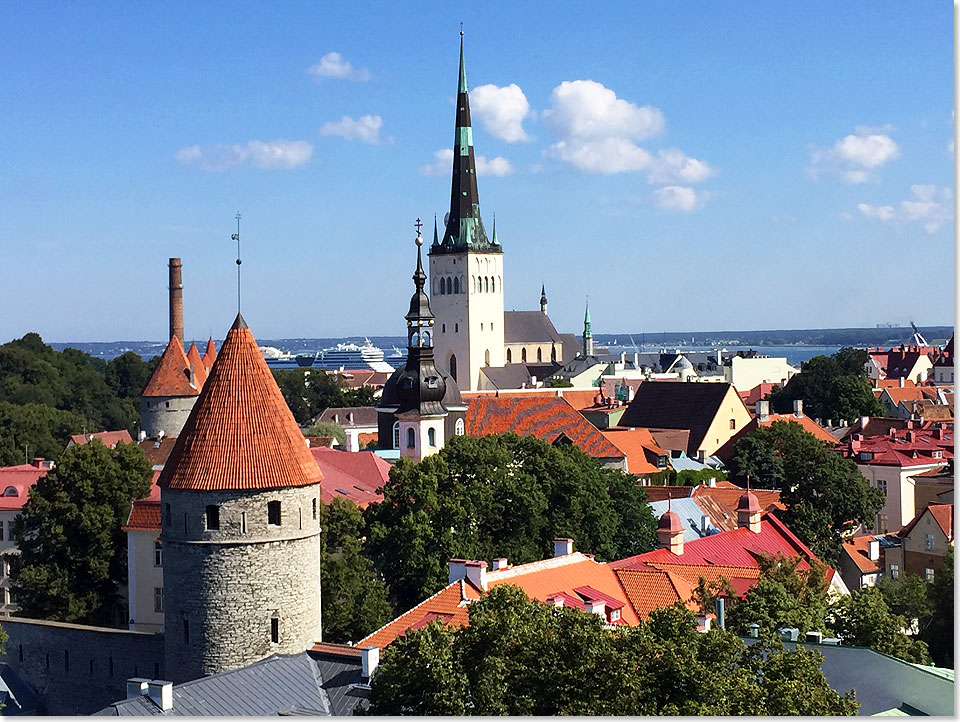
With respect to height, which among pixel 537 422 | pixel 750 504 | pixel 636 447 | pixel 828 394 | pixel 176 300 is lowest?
pixel 636 447

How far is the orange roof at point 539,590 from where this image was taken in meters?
22.4

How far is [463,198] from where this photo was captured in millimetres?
96312

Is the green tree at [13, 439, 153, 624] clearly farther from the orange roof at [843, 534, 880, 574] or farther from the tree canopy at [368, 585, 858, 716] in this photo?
the orange roof at [843, 534, 880, 574]

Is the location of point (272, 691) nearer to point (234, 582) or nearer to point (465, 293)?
point (234, 582)

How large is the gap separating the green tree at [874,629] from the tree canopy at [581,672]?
4285 millimetres

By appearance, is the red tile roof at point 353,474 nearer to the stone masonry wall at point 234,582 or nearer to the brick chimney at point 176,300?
the stone masonry wall at point 234,582

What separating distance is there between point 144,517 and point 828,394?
45366mm

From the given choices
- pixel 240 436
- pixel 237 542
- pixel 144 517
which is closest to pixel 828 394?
pixel 144 517

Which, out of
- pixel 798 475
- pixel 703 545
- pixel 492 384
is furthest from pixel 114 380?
pixel 703 545

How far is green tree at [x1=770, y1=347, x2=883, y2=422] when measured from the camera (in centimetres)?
6794

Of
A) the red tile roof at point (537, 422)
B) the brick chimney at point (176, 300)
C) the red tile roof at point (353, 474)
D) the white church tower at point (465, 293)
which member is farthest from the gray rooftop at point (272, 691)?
the white church tower at point (465, 293)

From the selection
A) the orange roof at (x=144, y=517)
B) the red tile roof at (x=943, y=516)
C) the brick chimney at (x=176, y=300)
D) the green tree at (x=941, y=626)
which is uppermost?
the brick chimney at (x=176, y=300)

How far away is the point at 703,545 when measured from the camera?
1234 inches

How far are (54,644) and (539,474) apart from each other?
38.2 ft
